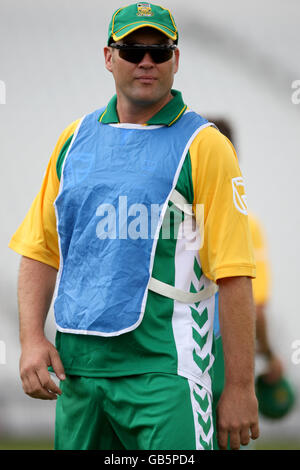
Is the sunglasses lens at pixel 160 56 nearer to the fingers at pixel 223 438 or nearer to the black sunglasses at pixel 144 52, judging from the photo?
the black sunglasses at pixel 144 52

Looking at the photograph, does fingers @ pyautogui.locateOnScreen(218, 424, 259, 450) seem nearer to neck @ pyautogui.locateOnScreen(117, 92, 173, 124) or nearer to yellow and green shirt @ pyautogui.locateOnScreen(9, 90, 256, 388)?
yellow and green shirt @ pyautogui.locateOnScreen(9, 90, 256, 388)

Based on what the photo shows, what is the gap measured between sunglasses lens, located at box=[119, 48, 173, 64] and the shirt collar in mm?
136

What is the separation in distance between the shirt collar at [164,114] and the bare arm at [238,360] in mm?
519

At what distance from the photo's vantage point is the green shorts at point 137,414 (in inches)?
92.7

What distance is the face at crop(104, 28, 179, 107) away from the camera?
253cm

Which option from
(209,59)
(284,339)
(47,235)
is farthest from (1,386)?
(47,235)

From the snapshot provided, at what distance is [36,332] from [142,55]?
89 cm

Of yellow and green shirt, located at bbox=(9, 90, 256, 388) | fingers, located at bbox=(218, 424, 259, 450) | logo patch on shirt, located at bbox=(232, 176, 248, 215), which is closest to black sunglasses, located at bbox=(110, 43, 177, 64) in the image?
yellow and green shirt, located at bbox=(9, 90, 256, 388)

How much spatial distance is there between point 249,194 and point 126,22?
270cm

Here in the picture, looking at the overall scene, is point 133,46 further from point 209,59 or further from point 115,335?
point 209,59

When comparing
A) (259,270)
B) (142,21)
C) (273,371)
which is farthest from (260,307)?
(142,21)

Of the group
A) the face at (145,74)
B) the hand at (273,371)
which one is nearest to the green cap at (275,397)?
the hand at (273,371)

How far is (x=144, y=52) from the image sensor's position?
252 cm
